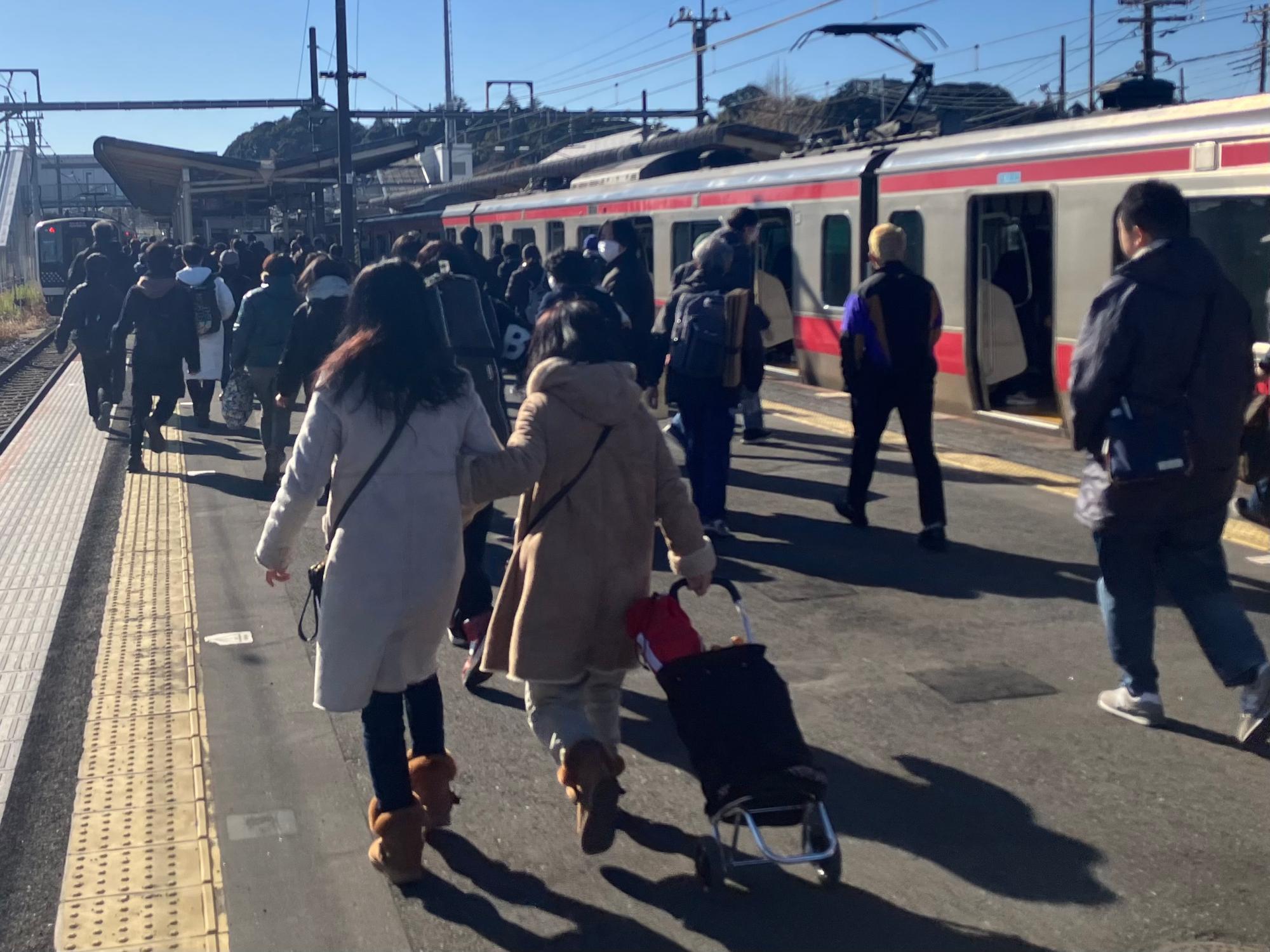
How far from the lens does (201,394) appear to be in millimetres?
13156

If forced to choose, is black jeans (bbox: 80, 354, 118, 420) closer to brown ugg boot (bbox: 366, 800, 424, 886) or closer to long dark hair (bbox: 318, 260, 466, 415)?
long dark hair (bbox: 318, 260, 466, 415)

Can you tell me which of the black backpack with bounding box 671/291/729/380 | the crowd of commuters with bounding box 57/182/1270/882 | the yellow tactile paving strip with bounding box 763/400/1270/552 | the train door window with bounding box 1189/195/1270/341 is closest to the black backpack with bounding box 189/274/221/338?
the yellow tactile paving strip with bounding box 763/400/1270/552

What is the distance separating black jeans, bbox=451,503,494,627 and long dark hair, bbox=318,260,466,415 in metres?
2.17

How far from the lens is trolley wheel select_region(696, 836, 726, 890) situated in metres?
3.80

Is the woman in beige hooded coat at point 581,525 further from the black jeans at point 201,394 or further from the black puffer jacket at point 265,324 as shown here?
the black jeans at point 201,394

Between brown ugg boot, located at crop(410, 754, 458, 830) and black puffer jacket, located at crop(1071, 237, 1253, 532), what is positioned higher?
black puffer jacket, located at crop(1071, 237, 1253, 532)

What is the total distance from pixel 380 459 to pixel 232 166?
32.2 meters

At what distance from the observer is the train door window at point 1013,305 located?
11.9m

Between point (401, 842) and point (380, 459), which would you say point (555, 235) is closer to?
point (380, 459)

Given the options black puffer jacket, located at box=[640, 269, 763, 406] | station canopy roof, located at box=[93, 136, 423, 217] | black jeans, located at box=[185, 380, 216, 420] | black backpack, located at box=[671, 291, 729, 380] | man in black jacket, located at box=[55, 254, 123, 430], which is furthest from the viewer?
station canopy roof, located at box=[93, 136, 423, 217]

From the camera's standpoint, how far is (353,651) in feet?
12.4

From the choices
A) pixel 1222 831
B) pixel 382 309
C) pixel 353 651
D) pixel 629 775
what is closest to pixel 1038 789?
pixel 1222 831

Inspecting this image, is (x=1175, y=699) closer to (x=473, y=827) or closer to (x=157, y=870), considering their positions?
(x=473, y=827)

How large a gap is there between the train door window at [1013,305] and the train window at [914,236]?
0.57 m
